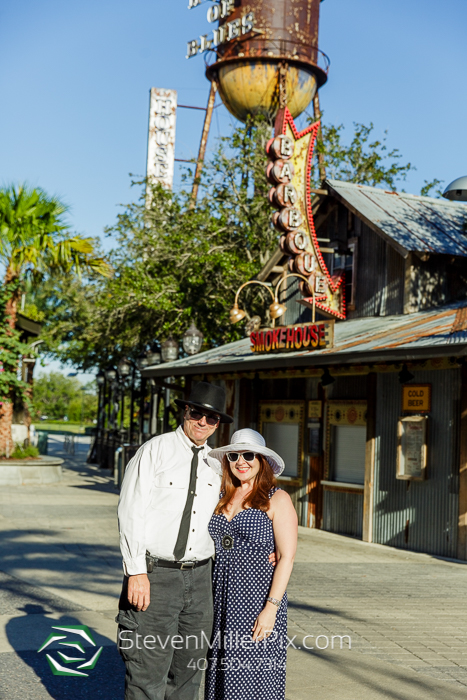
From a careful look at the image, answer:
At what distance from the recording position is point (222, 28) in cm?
2925

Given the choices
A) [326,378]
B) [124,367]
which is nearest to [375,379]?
[326,378]

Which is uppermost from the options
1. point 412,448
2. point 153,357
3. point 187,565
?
point 153,357

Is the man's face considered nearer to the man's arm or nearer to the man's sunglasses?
the man's sunglasses

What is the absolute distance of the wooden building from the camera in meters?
12.2

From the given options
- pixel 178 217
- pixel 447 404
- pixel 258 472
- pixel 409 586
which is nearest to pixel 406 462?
pixel 447 404

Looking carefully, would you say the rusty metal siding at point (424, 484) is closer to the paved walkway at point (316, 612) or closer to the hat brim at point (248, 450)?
the paved walkway at point (316, 612)

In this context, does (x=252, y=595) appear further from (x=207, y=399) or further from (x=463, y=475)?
(x=463, y=475)

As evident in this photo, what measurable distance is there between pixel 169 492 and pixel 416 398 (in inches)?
355

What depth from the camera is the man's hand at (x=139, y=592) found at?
4.22m

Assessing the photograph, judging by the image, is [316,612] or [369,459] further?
[369,459]

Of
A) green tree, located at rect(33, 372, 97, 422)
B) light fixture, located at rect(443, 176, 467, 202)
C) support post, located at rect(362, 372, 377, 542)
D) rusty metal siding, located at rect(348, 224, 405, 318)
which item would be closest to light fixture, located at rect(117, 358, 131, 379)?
rusty metal siding, located at rect(348, 224, 405, 318)

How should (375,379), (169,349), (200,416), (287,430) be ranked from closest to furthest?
(200,416), (375,379), (287,430), (169,349)

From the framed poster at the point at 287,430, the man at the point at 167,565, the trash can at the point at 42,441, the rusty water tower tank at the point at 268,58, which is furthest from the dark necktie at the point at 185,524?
the trash can at the point at 42,441

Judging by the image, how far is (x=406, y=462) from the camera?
12828mm
